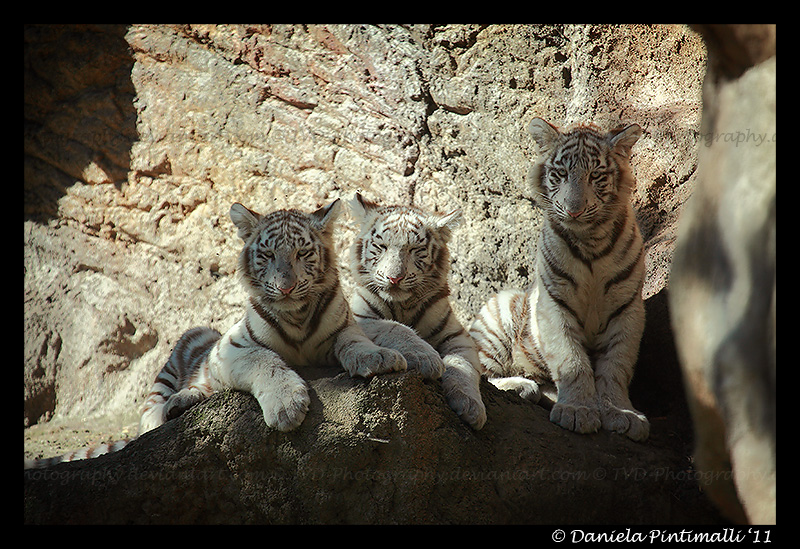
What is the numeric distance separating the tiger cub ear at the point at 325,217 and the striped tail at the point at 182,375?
115cm

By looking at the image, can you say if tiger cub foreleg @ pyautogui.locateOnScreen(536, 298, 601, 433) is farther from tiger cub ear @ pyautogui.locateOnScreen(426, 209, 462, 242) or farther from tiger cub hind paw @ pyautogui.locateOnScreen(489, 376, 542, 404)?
tiger cub ear @ pyautogui.locateOnScreen(426, 209, 462, 242)

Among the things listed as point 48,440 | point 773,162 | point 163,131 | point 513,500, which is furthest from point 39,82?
point 773,162

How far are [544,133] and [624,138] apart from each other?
1.55 ft

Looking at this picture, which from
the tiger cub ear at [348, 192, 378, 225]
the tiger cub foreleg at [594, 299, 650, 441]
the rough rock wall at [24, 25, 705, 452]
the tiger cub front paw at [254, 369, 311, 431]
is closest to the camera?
the tiger cub front paw at [254, 369, 311, 431]

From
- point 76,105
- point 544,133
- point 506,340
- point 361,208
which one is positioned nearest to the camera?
point 544,133

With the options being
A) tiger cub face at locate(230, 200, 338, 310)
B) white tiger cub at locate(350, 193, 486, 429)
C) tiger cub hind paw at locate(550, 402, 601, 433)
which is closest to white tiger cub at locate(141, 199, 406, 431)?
tiger cub face at locate(230, 200, 338, 310)

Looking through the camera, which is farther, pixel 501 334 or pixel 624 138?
pixel 501 334

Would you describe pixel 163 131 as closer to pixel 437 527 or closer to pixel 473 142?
pixel 473 142

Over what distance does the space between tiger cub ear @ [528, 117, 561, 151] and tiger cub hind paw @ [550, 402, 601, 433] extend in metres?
1.59

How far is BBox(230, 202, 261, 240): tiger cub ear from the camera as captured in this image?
3742mm

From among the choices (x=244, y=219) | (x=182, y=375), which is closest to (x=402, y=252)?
(x=244, y=219)

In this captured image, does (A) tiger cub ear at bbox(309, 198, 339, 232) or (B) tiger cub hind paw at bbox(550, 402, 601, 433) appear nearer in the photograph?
(B) tiger cub hind paw at bbox(550, 402, 601, 433)

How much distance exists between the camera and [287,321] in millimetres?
3518

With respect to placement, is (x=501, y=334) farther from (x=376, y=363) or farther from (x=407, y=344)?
(x=376, y=363)
